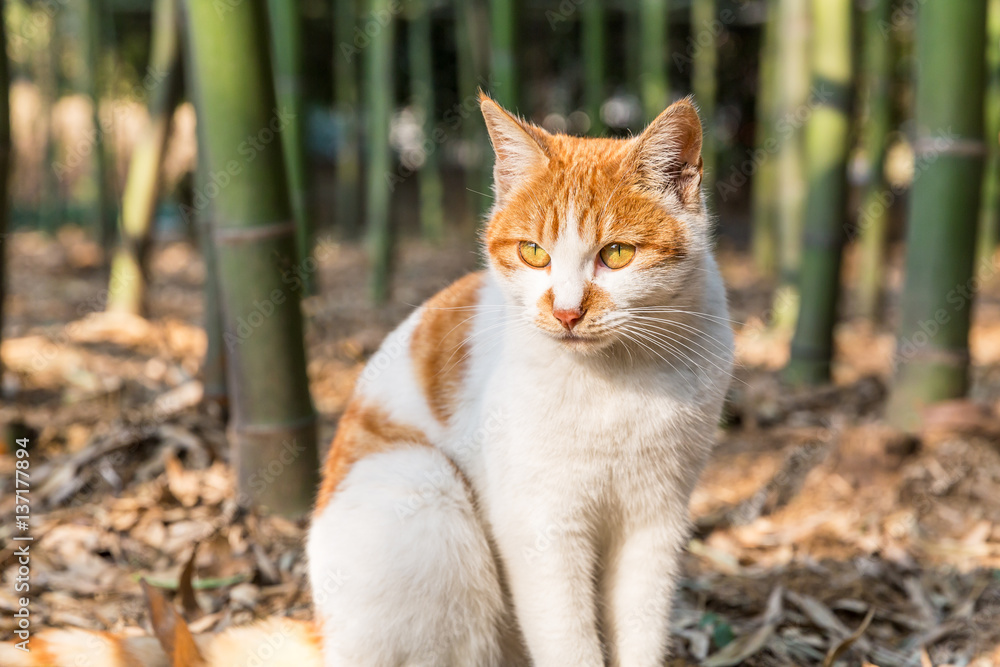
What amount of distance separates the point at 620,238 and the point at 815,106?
2.70m

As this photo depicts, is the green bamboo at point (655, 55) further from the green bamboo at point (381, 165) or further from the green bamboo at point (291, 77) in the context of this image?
the green bamboo at point (291, 77)

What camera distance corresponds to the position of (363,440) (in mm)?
1883

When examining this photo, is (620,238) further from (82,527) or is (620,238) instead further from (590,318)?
(82,527)

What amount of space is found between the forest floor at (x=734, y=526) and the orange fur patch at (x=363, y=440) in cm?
51

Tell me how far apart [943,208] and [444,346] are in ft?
Result: 6.40

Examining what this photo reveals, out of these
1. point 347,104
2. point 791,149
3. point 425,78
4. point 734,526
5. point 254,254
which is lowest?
point 734,526

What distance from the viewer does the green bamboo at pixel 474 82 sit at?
6871mm

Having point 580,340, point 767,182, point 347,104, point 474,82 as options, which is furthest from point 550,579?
point 347,104

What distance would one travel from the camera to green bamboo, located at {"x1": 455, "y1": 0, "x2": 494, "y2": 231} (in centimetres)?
687

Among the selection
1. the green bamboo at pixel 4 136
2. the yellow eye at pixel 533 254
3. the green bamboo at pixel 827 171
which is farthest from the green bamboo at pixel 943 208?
the green bamboo at pixel 4 136

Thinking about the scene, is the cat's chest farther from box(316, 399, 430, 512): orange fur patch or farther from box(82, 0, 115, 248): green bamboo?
box(82, 0, 115, 248): green bamboo

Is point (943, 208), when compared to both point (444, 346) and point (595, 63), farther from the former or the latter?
point (595, 63)

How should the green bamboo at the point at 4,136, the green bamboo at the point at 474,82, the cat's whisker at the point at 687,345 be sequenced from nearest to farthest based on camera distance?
the cat's whisker at the point at 687,345 → the green bamboo at the point at 4,136 → the green bamboo at the point at 474,82

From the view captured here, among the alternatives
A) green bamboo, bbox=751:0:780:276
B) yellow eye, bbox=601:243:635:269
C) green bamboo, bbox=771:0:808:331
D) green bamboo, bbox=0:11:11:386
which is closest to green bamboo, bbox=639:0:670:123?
green bamboo, bbox=751:0:780:276
